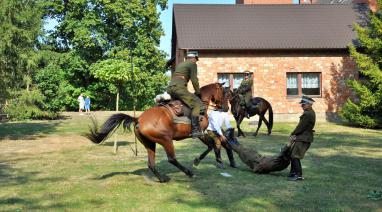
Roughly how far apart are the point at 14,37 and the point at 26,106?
1237cm

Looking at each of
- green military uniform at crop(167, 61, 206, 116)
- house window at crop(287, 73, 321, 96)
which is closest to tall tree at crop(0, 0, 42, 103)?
green military uniform at crop(167, 61, 206, 116)

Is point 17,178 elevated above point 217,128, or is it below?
below

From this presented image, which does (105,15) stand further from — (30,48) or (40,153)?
(40,153)

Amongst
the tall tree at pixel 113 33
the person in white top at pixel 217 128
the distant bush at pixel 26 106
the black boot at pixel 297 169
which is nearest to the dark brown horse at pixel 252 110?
the person in white top at pixel 217 128

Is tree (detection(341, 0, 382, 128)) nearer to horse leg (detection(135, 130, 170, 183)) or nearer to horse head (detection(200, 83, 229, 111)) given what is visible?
horse head (detection(200, 83, 229, 111))

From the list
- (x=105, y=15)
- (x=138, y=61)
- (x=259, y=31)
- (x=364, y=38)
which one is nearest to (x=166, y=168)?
(x=364, y=38)

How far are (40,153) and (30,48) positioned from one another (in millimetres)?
7199

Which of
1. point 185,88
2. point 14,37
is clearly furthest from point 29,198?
point 14,37

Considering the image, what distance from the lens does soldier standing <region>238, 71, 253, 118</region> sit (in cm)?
1909

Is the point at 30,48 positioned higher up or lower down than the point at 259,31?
lower down

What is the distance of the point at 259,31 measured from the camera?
29.6 m

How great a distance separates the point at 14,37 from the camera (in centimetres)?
1828

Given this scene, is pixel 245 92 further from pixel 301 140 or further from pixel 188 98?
pixel 301 140

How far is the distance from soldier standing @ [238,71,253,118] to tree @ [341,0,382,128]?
795cm
